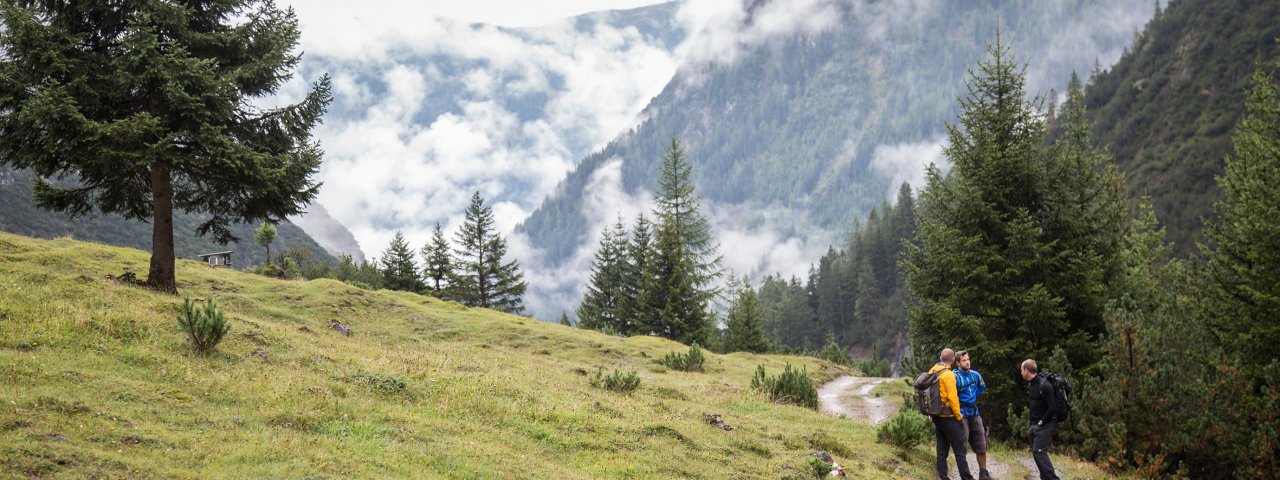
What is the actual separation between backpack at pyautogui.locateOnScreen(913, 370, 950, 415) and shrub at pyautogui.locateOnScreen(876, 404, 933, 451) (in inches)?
126

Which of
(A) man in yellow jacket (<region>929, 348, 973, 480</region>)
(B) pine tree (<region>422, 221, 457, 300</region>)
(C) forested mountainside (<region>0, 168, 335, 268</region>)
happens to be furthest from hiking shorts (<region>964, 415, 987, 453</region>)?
(C) forested mountainside (<region>0, 168, 335, 268</region>)

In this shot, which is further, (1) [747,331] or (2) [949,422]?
(1) [747,331]

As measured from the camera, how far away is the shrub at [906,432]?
642 inches

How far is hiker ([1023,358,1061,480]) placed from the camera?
45.0 ft

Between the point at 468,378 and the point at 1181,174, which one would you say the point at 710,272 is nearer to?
the point at 468,378

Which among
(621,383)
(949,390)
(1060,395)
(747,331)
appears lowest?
(621,383)

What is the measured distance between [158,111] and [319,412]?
1361 centimetres

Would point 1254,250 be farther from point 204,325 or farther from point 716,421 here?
point 204,325

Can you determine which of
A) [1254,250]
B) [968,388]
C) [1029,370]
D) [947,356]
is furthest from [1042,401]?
[1254,250]

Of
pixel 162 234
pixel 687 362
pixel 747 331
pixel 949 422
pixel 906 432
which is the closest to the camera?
pixel 949 422

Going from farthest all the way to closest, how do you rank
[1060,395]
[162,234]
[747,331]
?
[747,331] → [162,234] → [1060,395]

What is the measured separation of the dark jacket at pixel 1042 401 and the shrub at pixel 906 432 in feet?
8.94

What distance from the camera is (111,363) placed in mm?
12789

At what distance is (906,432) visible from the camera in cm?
1636
